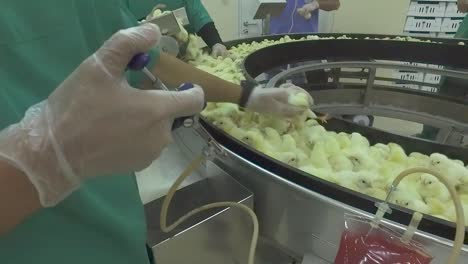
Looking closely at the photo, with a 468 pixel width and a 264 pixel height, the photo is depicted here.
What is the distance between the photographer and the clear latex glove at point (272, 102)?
1.00 metres

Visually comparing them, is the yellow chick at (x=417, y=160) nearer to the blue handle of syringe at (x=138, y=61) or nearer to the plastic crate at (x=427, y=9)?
the blue handle of syringe at (x=138, y=61)

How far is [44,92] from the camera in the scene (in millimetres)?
570

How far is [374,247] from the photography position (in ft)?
1.98

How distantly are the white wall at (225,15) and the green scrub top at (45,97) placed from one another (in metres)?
2.94

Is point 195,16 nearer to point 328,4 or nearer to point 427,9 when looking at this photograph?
point 328,4

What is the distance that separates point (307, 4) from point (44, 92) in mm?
3311

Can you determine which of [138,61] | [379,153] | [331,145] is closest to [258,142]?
[331,145]

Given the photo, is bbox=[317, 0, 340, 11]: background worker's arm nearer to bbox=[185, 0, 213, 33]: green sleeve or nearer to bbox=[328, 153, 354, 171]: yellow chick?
bbox=[185, 0, 213, 33]: green sleeve

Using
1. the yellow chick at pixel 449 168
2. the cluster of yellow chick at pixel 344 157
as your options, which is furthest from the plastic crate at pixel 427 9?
the yellow chick at pixel 449 168

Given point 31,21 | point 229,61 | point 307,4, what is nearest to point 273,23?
point 307,4

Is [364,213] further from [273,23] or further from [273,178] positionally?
[273,23]

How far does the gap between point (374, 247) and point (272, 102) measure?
1.66 feet

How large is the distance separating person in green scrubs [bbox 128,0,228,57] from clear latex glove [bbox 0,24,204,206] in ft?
4.74

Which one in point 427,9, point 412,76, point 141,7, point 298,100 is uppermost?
point 141,7
